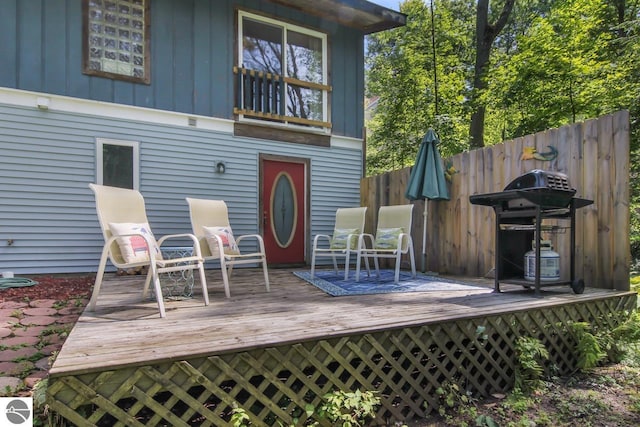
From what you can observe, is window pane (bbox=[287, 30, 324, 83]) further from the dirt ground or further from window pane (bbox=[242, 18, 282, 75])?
the dirt ground

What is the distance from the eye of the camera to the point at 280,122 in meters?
6.65

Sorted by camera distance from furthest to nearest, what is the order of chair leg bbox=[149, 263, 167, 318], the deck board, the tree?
the tree < chair leg bbox=[149, 263, 167, 318] < the deck board

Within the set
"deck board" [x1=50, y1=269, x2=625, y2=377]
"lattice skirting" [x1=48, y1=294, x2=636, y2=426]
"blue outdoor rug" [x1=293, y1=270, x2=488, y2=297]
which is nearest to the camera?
"lattice skirting" [x1=48, y1=294, x2=636, y2=426]

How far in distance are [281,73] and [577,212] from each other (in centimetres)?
505

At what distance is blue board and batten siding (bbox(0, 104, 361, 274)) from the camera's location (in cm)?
488

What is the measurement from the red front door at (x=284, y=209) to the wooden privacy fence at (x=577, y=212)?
2.16 m

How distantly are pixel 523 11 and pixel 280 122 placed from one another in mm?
10371

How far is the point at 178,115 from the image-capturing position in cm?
582

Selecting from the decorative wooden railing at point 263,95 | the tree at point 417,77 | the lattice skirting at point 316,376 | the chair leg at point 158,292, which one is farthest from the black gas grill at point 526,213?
the tree at point 417,77

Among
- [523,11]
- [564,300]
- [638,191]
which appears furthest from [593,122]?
[523,11]

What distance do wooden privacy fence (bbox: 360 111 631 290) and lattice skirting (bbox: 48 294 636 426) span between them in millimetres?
735

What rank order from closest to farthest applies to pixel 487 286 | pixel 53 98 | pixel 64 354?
1. pixel 64 354
2. pixel 487 286
3. pixel 53 98

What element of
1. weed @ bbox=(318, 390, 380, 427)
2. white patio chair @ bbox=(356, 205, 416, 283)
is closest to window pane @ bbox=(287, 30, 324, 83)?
white patio chair @ bbox=(356, 205, 416, 283)

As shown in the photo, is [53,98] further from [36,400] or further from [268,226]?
[36,400]
